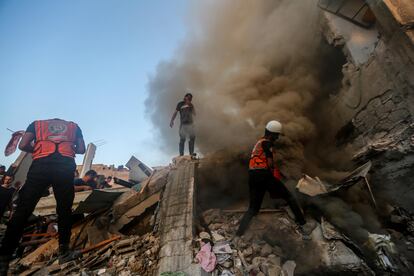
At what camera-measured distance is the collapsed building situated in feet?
9.96

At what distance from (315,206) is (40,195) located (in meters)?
4.30

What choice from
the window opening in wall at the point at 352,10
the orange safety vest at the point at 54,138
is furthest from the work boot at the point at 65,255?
the window opening in wall at the point at 352,10

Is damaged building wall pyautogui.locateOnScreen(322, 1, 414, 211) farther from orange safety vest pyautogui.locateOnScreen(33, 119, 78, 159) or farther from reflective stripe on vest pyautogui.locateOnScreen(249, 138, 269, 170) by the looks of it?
orange safety vest pyautogui.locateOnScreen(33, 119, 78, 159)

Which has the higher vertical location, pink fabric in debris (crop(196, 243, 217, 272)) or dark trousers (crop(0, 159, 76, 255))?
dark trousers (crop(0, 159, 76, 255))

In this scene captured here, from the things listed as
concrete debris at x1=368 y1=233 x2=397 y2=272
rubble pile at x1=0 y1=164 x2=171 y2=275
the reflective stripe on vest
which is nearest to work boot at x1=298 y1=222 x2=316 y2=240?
concrete debris at x1=368 y1=233 x2=397 y2=272

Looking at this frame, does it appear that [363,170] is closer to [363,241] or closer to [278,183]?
[363,241]

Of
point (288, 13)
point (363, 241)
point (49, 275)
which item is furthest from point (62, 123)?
point (288, 13)

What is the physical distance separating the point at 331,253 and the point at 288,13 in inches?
287

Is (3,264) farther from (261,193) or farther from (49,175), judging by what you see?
(261,193)

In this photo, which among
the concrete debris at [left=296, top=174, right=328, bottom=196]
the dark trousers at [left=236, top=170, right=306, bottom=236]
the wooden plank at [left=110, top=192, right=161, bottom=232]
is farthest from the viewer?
the wooden plank at [left=110, top=192, right=161, bottom=232]

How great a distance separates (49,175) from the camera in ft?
9.91

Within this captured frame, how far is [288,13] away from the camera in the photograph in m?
7.47

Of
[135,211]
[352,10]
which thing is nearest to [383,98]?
[352,10]

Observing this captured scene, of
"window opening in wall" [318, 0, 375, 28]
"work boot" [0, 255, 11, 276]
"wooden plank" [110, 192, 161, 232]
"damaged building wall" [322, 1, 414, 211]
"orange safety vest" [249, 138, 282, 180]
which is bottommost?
"work boot" [0, 255, 11, 276]
